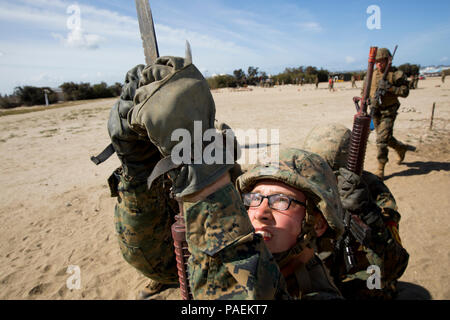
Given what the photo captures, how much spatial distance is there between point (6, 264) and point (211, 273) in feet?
14.3

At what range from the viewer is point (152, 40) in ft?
5.57

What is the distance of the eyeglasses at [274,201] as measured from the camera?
1.74m

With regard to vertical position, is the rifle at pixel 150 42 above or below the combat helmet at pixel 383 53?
below

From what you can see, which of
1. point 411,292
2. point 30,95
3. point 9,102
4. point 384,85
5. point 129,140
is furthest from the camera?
point 30,95

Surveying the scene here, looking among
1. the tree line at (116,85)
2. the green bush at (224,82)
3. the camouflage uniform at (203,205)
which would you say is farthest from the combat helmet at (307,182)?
the green bush at (224,82)

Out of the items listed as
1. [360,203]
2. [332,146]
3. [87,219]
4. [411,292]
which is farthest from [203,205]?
[87,219]

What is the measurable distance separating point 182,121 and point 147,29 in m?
1.00

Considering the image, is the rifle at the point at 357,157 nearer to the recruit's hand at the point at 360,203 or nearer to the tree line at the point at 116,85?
the recruit's hand at the point at 360,203

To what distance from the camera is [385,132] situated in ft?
20.4

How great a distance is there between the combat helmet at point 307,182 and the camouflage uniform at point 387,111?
4.93 metres

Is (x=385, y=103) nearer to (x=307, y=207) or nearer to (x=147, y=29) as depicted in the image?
(x=307, y=207)
